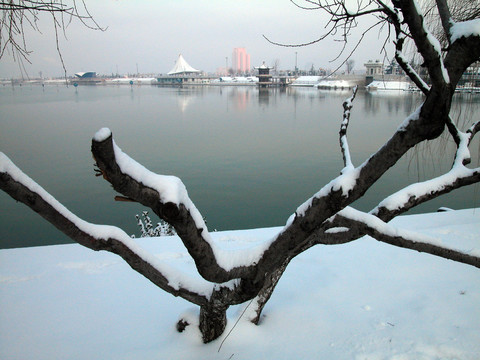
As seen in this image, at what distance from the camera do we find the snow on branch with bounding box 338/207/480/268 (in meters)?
1.64

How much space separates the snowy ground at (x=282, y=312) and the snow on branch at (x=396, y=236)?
694mm

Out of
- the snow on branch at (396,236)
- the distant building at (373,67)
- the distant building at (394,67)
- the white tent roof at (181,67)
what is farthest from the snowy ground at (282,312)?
the white tent roof at (181,67)

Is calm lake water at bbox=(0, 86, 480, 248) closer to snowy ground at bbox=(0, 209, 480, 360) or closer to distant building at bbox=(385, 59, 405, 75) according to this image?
distant building at bbox=(385, 59, 405, 75)

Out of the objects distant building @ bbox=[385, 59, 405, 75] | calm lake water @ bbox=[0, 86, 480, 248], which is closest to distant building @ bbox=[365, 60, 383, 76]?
calm lake water @ bbox=[0, 86, 480, 248]

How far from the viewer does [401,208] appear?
67.8 inches

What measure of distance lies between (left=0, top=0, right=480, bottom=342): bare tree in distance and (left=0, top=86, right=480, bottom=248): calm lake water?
Result: 5.29ft

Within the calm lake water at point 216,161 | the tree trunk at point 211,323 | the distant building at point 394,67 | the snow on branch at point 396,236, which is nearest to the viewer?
the snow on branch at point 396,236

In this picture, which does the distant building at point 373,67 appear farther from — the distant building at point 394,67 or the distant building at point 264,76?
the distant building at point 394,67

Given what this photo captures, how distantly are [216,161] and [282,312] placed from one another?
9.07 m

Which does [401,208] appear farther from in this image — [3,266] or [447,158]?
[447,158]

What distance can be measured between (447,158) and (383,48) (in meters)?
10.1

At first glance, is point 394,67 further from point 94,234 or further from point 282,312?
point 94,234

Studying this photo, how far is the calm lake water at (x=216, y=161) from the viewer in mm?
7414

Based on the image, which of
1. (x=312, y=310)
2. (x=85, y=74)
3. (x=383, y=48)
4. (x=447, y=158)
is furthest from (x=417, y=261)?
(x=85, y=74)
